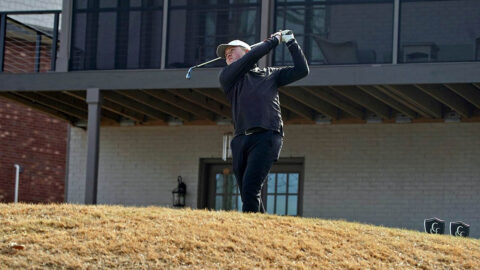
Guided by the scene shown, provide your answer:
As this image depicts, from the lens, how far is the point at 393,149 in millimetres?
15070

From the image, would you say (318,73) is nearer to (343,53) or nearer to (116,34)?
(343,53)

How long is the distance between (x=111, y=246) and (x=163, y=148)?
26.6ft

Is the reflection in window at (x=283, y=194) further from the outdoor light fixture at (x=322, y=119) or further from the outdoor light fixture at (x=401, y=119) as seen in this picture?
the outdoor light fixture at (x=401, y=119)

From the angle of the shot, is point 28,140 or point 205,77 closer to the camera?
point 205,77

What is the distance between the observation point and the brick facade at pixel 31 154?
62.5 ft

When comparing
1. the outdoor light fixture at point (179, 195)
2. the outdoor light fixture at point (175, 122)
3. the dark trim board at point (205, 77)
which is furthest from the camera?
the outdoor light fixture at point (175, 122)

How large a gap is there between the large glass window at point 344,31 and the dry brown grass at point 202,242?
14.8 feet

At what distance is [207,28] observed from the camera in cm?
1442

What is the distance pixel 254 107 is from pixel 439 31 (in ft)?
17.2

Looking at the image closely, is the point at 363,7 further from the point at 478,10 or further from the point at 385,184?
the point at 385,184

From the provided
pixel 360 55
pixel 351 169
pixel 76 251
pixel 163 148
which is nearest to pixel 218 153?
pixel 163 148

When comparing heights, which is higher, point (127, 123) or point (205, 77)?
point (205, 77)

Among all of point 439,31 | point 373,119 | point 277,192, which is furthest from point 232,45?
point 277,192

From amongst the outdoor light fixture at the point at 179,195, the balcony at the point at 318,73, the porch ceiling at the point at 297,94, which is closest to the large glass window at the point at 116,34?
the balcony at the point at 318,73
